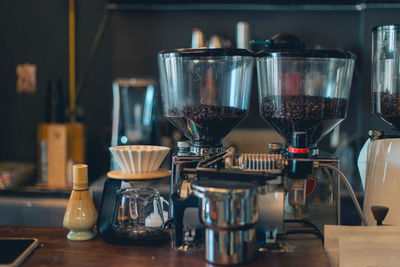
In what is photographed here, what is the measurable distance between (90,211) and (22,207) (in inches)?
54.4

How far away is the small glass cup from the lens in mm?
1006

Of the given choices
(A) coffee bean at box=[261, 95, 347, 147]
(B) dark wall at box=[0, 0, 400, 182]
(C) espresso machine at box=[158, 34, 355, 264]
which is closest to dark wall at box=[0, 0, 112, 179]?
(B) dark wall at box=[0, 0, 400, 182]

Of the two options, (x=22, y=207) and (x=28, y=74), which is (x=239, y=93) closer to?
(x=22, y=207)

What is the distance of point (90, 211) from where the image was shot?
101 cm

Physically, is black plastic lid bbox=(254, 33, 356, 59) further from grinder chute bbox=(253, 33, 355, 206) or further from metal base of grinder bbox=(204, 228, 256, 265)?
metal base of grinder bbox=(204, 228, 256, 265)

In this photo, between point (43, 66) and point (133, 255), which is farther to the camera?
point (43, 66)

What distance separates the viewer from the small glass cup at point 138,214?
1.01 metres

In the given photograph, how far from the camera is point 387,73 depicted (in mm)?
1107

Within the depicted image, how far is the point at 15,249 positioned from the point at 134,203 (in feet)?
0.82

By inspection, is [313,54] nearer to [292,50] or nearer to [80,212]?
[292,50]

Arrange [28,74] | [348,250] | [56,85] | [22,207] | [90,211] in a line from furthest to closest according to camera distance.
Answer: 1. [28,74]
2. [56,85]
3. [22,207]
4. [90,211]
5. [348,250]

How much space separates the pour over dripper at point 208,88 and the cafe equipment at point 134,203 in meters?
0.12

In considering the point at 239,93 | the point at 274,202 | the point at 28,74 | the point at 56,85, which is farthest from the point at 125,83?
the point at 274,202

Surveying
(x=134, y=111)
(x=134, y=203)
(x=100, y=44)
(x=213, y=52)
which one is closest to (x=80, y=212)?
(x=134, y=203)
